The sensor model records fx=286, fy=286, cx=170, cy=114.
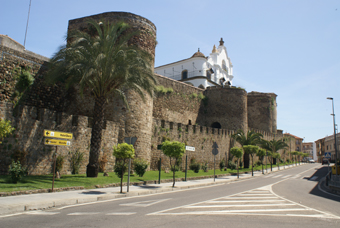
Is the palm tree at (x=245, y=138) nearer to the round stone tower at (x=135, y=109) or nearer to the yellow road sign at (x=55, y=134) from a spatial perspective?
the round stone tower at (x=135, y=109)

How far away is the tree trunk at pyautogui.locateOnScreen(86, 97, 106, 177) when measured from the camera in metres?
16.4

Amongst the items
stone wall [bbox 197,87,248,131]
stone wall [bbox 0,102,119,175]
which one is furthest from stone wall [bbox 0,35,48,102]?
stone wall [bbox 197,87,248,131]

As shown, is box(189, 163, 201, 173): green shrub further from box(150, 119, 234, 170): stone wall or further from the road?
the road

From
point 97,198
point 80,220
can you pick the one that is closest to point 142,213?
point 80,220

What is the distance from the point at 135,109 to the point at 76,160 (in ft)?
21.0

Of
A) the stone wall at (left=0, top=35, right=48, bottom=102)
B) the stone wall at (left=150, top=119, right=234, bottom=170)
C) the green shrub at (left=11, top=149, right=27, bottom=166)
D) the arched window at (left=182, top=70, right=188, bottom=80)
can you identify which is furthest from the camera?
the arched window at (left=182, top=70, right=188, bottom=80)

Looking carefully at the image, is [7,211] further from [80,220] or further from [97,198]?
[97,198]

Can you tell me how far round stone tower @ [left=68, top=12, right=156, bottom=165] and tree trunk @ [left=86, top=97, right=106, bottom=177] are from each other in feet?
14.2

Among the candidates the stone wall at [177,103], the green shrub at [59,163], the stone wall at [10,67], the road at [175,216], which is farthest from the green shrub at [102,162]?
the stone wall at [177,103]

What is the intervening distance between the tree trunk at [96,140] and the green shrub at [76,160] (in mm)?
1395

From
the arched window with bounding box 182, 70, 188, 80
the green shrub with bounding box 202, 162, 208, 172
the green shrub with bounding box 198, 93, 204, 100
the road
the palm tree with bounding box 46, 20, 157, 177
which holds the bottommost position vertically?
the road

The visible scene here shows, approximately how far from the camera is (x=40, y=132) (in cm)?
1583

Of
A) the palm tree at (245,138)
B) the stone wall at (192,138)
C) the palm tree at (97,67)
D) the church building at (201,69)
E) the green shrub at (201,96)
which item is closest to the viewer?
the palm tree at (97,67)

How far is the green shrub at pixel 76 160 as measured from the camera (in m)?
17.4
